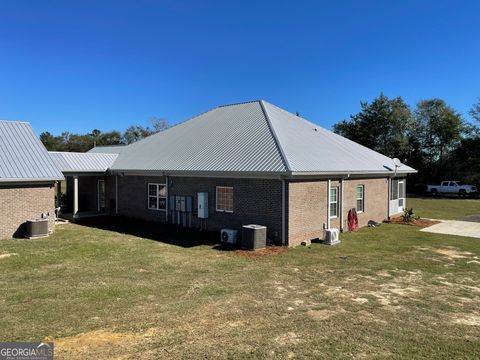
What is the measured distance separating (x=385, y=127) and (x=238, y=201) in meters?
48.0

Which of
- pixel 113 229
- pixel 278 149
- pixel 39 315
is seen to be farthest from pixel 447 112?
pixel 39 315

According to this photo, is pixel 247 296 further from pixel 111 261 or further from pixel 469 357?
pixel 111 261

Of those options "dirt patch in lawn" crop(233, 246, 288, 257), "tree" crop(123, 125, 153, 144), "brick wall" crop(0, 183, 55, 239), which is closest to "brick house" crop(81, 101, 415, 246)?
"dirt patch in lawn" crop(233, 246, 288, 257)

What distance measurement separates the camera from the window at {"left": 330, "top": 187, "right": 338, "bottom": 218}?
55.0 ft

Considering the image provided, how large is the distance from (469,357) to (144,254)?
9.36m

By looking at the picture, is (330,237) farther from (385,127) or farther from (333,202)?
(385,127)

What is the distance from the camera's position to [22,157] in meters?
16.5

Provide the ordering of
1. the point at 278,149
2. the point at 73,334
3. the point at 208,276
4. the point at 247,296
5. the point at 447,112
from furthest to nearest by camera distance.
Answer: the point at 447,112, the point at 278,149, the point at 208,276, the point at 247,296, the point at 73,334

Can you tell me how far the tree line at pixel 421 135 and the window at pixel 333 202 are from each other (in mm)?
40399

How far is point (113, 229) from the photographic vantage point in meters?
17.5

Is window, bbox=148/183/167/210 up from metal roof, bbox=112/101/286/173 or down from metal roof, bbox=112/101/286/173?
down

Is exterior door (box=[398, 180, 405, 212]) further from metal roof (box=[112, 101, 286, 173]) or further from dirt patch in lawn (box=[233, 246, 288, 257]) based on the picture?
dirt patch in lawn (box=[233, 246, 288, 257])

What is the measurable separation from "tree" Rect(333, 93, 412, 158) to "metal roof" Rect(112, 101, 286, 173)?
133ft

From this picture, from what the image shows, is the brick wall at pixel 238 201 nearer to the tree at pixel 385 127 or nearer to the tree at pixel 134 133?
the tree at pixel 385 127
